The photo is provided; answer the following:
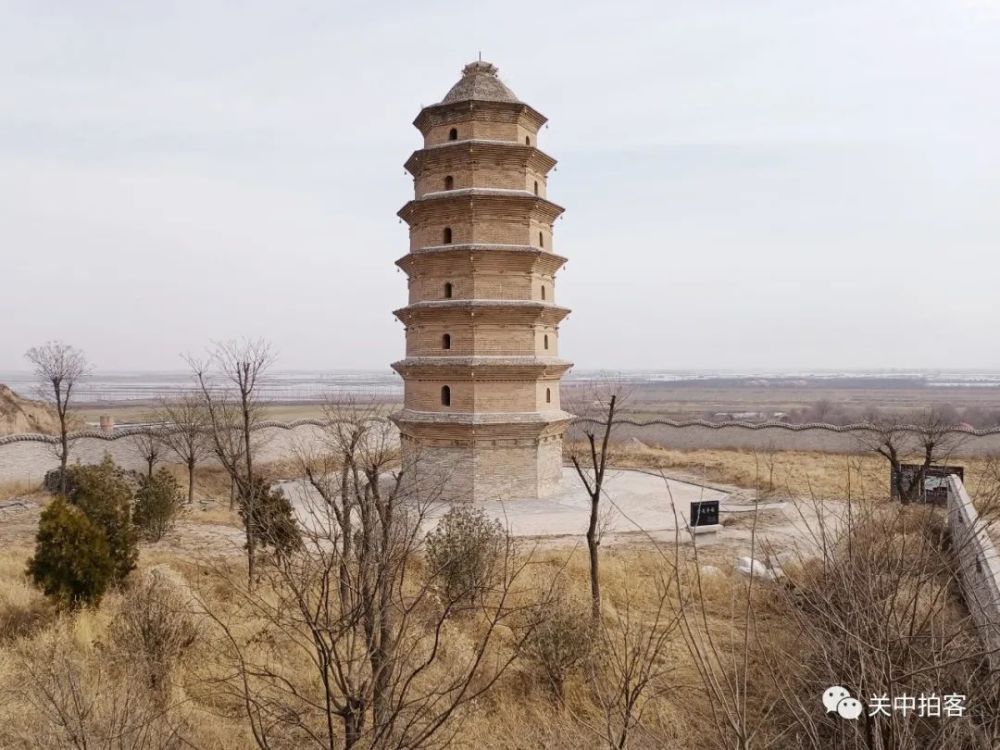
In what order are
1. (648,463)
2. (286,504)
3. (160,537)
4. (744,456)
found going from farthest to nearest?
(744,456)
(648,463)
(160,537)
(286,504)

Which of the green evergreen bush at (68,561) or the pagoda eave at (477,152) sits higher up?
the pagoda eave at (477,152)

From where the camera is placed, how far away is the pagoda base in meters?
17.1

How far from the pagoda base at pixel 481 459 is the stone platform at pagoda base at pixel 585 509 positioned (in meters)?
0.35

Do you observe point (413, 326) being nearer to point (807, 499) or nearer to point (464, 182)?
point (464, 182)

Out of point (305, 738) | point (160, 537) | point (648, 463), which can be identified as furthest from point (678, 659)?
point (648, 463)

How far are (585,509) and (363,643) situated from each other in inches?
443

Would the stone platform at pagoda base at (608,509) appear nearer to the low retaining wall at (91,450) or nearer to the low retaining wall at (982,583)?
the low retaining wall at (982,583)

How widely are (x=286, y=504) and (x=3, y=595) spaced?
176 inches

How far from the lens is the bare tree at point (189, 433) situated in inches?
867

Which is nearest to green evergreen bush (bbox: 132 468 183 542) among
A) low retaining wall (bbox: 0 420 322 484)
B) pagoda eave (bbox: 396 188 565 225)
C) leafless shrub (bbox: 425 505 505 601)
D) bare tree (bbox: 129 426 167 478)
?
low retaining wall (bbox: 0 420 322 484)

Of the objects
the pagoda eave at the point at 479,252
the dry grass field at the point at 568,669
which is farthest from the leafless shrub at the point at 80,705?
the pagoda eave at the point at 479,252

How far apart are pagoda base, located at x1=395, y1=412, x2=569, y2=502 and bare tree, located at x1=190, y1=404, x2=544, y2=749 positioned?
211 inches

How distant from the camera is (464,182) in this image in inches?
697

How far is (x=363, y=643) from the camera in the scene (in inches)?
238
